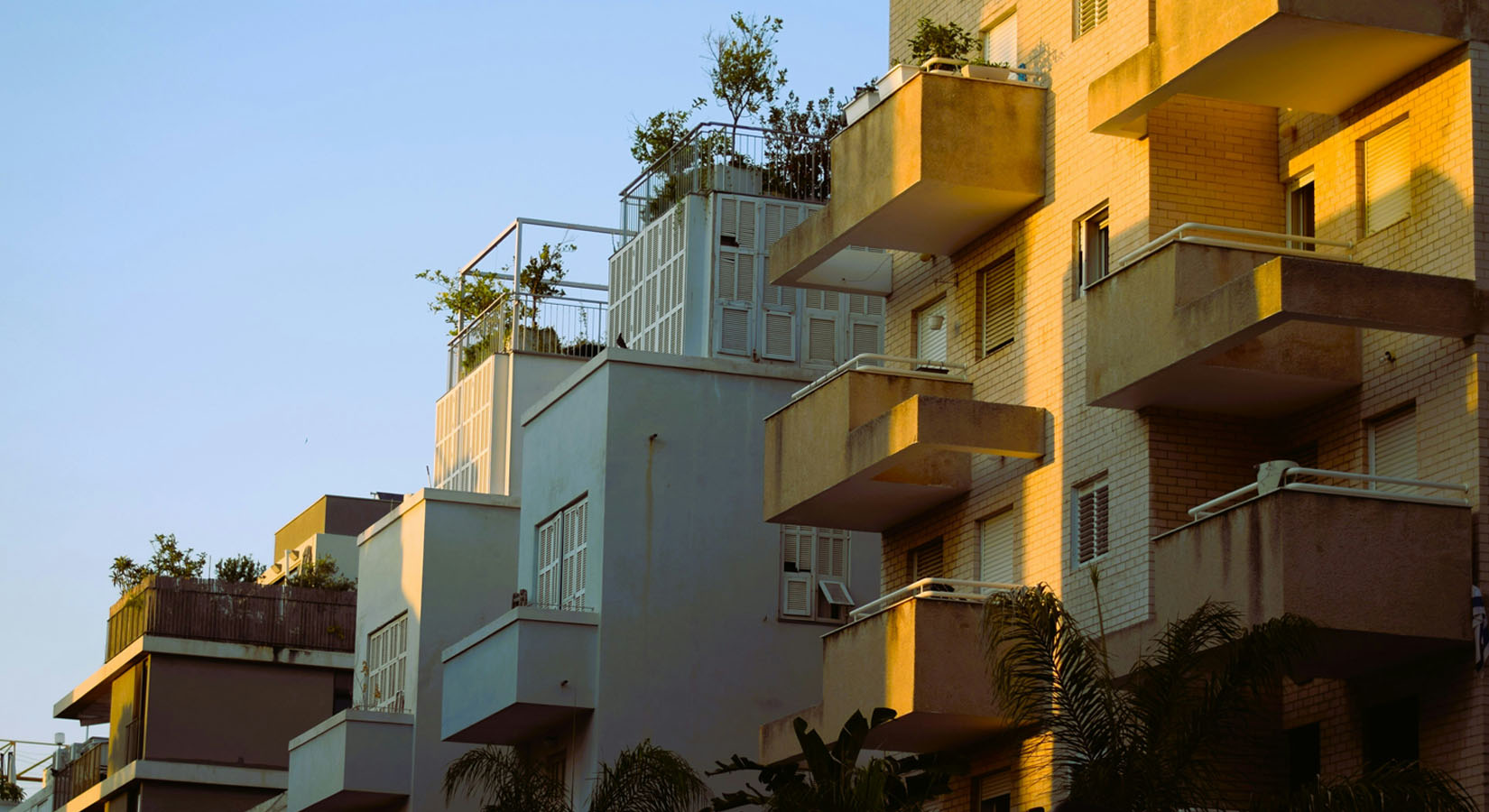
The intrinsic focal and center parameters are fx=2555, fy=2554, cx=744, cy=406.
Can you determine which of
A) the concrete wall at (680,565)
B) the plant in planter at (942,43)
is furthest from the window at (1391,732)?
the concrete wall at (680,565)

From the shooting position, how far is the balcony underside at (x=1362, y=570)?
20875 mm

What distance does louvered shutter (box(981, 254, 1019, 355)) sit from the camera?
28.7 metres

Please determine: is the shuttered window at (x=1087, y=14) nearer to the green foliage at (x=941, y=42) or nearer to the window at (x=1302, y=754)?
the green foliage at (x=941, y=42)

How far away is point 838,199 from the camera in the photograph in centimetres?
2981

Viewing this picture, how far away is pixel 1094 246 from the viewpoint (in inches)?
1062

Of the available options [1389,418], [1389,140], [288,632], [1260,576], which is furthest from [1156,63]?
[288,632]

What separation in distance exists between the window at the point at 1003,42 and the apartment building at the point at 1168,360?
2.1 inches

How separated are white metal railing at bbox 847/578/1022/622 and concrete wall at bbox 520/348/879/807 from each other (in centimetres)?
→ 474

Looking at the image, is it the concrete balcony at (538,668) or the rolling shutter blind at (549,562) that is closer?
the concrete balcony at (538,668)

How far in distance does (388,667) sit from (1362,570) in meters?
23.3

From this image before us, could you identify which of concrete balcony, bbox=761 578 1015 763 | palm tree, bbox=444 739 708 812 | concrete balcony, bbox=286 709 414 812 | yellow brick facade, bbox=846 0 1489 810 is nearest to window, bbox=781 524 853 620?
yellow brick facade, bbox=846 0 1489 810

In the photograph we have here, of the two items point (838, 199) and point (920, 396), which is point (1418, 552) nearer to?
point (920, 396)

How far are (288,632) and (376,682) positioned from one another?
548 inches

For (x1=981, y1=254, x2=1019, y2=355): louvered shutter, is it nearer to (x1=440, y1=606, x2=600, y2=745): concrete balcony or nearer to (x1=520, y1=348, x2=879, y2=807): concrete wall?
(x1=520, y1=348, x2=879, y2=807): concrete wall
